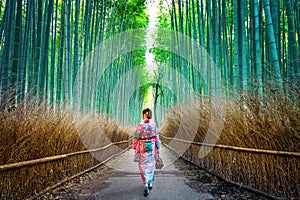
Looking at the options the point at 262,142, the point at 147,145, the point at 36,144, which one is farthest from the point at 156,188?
the point at 36,144

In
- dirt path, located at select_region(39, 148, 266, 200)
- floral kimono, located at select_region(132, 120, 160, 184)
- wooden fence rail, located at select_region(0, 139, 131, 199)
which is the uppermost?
floral kimono, located at select_region(132, 120, 160, 184)

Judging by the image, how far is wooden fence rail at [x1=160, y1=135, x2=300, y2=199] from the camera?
2.93 metres

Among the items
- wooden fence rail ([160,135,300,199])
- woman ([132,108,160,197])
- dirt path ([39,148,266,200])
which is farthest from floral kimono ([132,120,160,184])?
wooden fence rail ([160,135,300,199])

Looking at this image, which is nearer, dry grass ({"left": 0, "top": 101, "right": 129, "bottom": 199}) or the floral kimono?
dry grass ({"left": 0, "top": 101, "right": 129, "bottom": 199})

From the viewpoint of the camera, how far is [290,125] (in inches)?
114

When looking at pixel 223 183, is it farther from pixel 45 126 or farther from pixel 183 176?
pixel 45 126

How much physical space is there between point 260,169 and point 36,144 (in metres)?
2.83

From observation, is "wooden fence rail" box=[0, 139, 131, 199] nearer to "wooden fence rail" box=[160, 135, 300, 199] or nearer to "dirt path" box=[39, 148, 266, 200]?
"dirt path" box=[39, 148, 266, 200]

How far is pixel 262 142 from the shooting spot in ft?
11.5

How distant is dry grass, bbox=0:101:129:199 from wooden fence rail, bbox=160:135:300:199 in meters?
2.62

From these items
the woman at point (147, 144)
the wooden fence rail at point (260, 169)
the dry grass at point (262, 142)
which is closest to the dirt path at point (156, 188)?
the wooden fence rail at point (260, 169)

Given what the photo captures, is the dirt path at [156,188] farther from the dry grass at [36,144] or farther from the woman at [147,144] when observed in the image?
the woman at [147,144]

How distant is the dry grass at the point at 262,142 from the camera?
2.92 meters

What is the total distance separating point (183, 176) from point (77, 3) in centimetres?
521
